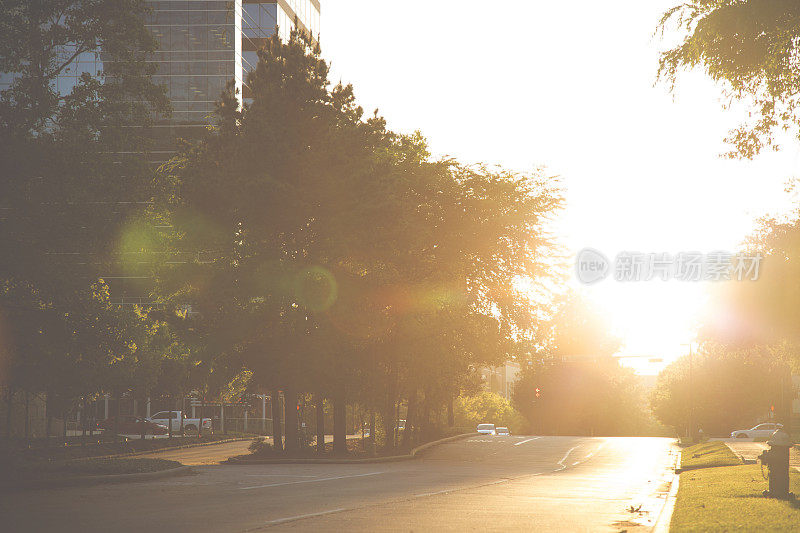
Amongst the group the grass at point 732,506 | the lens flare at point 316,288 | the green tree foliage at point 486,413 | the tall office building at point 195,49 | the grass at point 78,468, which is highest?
the tall office building at point 195,49

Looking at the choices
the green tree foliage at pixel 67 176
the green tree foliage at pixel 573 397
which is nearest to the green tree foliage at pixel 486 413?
the green tree foliage at pixel 573 397

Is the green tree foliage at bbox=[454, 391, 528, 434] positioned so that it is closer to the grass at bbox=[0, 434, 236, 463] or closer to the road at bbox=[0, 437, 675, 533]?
the grass at bbox=[0, 434, 236, 463]

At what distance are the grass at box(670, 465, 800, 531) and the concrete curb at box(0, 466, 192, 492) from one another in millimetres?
12301

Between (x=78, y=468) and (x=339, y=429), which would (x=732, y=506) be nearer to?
(x=78, y=468)

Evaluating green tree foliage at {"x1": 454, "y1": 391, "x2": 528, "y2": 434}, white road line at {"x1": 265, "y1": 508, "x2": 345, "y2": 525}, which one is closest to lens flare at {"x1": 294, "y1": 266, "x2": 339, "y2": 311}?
white road line at {"x1": 265, "y1": 508, "x2": 345, "y2": 525}

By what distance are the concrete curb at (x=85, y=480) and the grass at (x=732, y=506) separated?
40.4 feet

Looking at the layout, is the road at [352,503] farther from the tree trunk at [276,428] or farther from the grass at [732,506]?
the tree trunk at [276,428]

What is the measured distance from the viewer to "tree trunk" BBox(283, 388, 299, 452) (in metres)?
35.5

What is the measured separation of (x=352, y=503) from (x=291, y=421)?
2160 centimetres

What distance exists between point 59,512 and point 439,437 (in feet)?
140

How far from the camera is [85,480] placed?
19.9m

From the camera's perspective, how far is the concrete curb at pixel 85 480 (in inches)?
722

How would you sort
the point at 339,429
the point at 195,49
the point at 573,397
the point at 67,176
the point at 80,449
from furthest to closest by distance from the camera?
the point at 573,397, the point at 195,49, the point at 339,429, the point at 80,449, the point at 67,176

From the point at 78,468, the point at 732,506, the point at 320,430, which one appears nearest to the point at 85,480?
the point at 78,468
